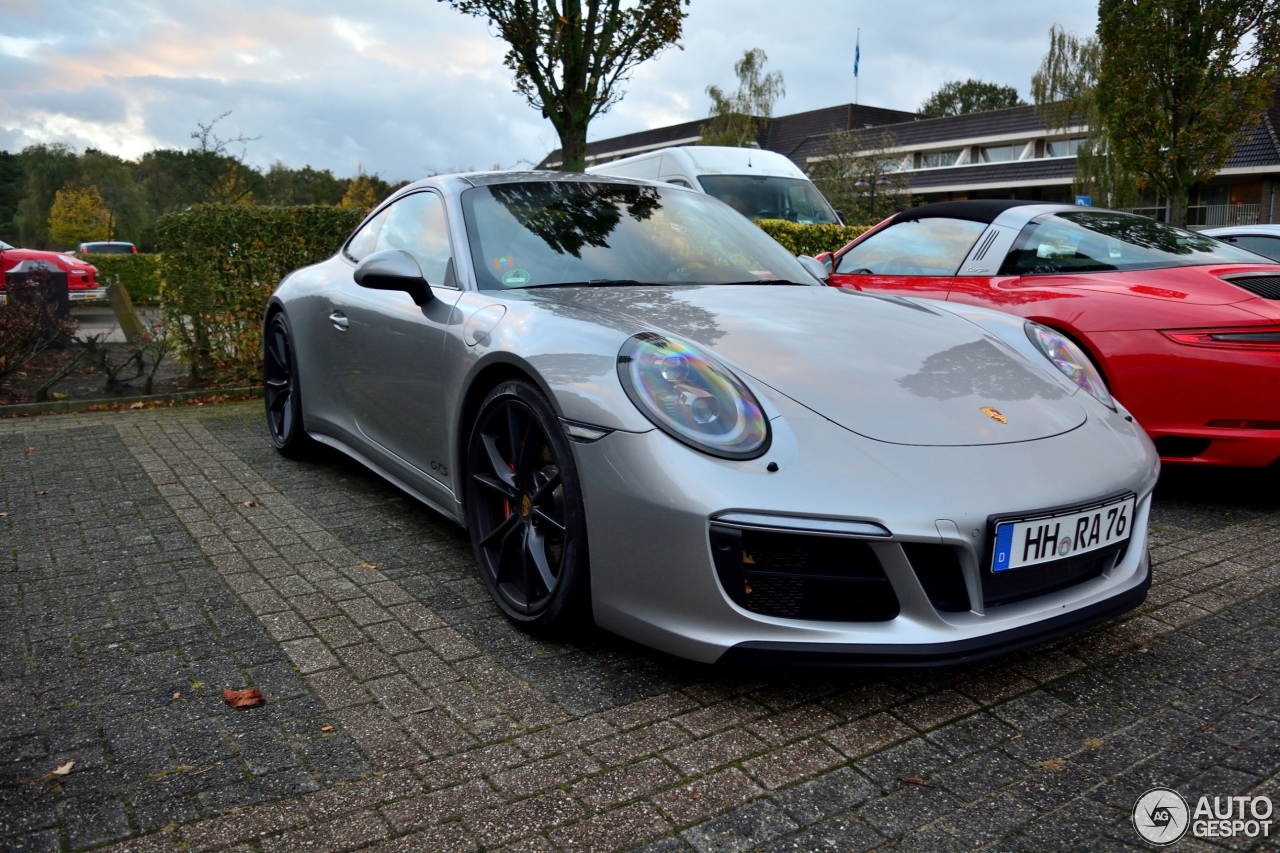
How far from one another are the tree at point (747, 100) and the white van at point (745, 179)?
3821cm

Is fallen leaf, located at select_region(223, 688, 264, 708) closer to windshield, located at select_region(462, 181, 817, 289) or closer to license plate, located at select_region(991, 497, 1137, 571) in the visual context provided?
windshield, located at select_region(462, 181, 817, 289)

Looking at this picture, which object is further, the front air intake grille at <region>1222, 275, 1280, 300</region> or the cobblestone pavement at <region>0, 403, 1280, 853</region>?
the front air intake grille at <region>1222, 275, 1280, 300</region>

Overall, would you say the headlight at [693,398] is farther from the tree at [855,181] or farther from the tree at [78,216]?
the tree at [78,216]

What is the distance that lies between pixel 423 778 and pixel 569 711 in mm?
425

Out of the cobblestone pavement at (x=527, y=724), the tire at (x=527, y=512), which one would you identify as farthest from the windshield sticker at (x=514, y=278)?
the cobblestone pavement at (x=527, y=724)

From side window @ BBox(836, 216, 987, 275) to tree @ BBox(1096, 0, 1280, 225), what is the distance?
1210 centimetres

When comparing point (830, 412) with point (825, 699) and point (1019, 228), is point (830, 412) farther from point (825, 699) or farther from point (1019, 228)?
point (1019, 228)

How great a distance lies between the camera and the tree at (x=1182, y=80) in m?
14.9

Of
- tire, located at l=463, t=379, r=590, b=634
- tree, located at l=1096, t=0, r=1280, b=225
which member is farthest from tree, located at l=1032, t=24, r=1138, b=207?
tire, located at l=463, t=379, r=590, b=634

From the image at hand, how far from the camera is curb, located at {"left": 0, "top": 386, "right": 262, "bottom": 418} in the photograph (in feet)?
23.0

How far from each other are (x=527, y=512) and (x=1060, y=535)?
4.66 ft

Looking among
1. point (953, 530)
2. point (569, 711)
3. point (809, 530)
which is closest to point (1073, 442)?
point (953, 530)

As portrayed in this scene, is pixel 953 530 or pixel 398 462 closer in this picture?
pixel 953 530

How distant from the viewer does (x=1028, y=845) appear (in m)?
1.91
